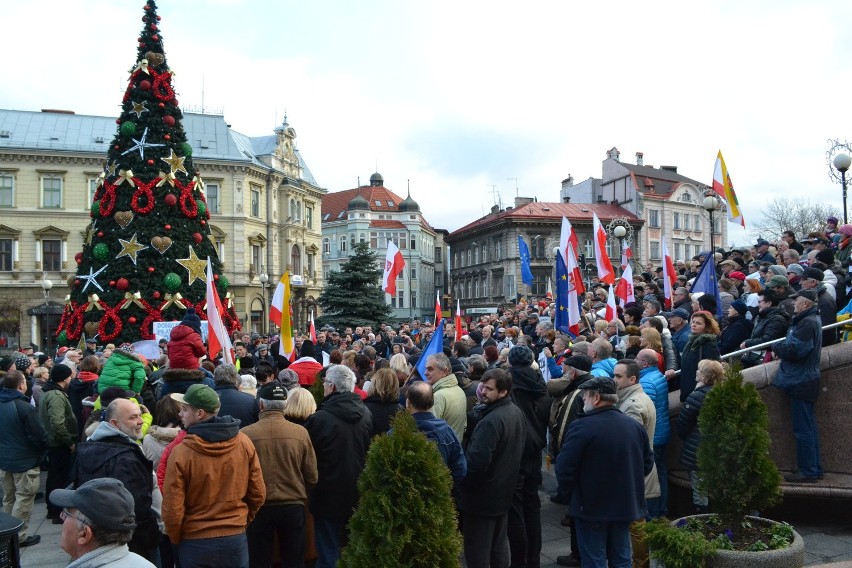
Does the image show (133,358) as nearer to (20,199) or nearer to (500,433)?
(500,433)

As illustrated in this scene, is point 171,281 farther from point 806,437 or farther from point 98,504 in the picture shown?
point 98,504

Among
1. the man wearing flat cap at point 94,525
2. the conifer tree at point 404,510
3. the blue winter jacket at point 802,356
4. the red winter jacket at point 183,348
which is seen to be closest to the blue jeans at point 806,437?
the blue winter jacket at point 802,356

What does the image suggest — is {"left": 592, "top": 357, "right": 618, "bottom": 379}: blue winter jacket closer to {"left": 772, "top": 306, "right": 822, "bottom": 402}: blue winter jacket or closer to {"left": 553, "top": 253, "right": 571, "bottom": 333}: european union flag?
{"left": 772, "top": 306, "right": 822, "bottom": 402}: blue winter jacket

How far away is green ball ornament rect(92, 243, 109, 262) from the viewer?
1608 centimetres

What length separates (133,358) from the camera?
8.48 meters

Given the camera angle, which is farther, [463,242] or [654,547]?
[463,242]

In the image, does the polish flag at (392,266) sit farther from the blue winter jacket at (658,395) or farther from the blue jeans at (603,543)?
the blue jeans at (603,543)

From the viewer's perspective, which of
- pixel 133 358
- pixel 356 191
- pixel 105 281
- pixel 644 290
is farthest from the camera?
pixel 356 191

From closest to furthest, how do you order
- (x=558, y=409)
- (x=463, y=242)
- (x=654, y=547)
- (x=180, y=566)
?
(x=180, y=566)
(x=654, y=547)
(x=558, y=409)
(x=463, y=242)

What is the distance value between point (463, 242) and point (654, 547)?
75019 millimetres

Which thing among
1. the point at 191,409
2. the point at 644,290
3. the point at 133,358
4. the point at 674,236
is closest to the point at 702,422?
the point at 191,409

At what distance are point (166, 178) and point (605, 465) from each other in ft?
46.3

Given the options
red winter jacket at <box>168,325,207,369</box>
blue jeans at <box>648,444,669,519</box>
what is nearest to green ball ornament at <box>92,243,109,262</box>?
red winter jacket at <box>168,325,207,369</box>

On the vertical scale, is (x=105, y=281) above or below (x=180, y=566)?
above
